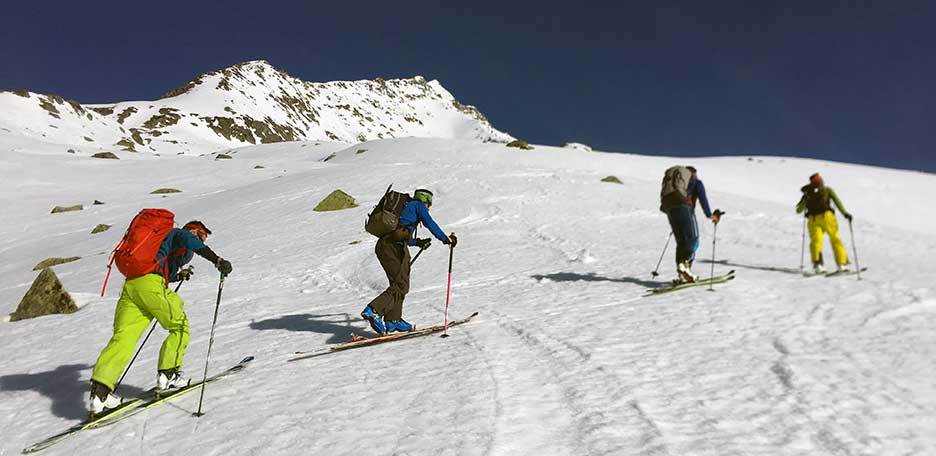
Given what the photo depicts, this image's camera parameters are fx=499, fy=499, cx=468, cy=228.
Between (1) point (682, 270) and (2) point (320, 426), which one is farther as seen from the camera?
(1) point (682, 270)

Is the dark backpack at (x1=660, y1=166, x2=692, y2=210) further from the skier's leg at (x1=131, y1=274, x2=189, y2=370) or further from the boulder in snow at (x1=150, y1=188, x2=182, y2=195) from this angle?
the boulder in snow at (x1=150, y1=188, x2=182, y2=195)

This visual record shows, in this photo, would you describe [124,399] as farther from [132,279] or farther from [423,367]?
[423,367]

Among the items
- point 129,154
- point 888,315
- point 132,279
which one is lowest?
point 888,315

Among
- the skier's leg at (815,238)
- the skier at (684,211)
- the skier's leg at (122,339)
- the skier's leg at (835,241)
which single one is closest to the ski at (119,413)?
the skier's leg at (122,339)

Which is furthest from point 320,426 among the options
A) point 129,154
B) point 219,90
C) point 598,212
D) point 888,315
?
point 219,90

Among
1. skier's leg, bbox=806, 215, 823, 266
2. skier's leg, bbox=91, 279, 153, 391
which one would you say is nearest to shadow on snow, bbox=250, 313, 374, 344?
skier's leg, bbox=91, 279, 153, 391

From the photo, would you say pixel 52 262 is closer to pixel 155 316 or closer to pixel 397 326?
pixel 155 316

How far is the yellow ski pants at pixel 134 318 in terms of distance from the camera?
199 inches

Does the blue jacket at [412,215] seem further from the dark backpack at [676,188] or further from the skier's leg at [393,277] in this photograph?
the dark backpack at [676,188]

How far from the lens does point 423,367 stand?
18.6 feet

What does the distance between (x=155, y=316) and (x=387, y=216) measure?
115 inches

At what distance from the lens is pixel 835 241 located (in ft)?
30.1

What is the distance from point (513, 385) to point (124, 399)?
4.51 m

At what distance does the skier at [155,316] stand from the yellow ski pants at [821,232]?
9.89 meters
